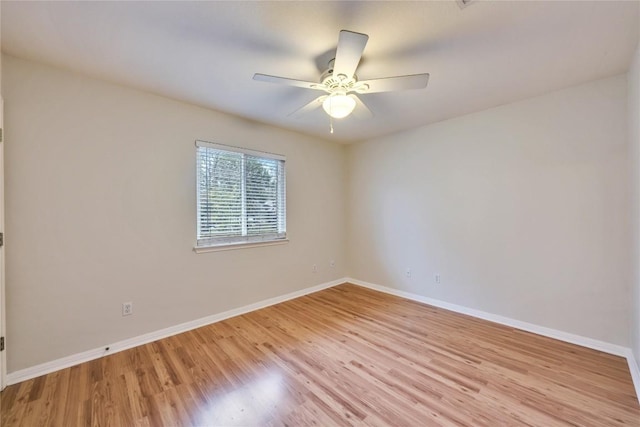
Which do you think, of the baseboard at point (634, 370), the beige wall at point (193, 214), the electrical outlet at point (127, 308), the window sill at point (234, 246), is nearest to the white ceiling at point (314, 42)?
the beige wall at point (193, 214)

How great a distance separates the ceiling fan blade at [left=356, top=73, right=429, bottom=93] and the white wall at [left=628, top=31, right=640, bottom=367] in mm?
1558

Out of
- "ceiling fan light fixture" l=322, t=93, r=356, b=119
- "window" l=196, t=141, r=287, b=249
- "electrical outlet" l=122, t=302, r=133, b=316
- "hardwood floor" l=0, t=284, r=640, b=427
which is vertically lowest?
"hardwood floor" l=0, t=284, r=640, b=427

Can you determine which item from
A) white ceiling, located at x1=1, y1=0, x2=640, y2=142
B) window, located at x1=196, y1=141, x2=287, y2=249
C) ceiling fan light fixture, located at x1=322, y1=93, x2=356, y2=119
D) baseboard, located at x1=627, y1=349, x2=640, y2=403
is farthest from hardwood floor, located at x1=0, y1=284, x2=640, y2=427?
white ceiling, located at x1=1, y1=0, x2=640, y2=142

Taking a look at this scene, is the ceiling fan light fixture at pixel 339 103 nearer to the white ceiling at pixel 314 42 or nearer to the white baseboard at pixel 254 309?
the white ceiling at pixel 314 42

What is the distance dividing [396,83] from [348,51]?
46 centimetres

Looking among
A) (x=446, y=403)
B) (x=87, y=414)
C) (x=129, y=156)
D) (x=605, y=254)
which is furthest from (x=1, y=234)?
(x=605, y=254)

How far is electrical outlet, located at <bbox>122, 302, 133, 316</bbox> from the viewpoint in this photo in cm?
239

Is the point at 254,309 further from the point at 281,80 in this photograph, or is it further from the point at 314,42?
the point at 314,42

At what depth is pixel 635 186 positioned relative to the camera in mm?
1982

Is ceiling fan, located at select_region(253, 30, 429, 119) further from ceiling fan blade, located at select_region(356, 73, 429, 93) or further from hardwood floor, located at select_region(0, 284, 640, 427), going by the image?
hardwood floor, located at select_region(0, 284, 640, 427)

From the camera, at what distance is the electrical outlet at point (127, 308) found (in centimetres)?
239

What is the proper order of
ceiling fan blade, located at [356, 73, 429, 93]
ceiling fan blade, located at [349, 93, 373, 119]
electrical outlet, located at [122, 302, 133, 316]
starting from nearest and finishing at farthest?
ceiling fan blade, located at [356, 73, 429, 93] < ceiling fan blade, located at [349, 93, 373, 119] < electrical outlet, located at [122, 302, 133, 316]

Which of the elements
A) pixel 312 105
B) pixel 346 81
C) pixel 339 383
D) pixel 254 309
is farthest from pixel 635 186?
pixel 254 309

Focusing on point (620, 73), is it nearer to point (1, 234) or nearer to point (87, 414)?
point (87, 414)
